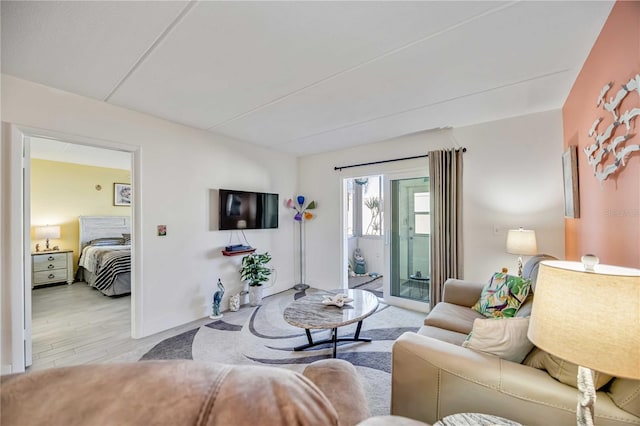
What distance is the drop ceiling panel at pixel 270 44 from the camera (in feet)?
4.54

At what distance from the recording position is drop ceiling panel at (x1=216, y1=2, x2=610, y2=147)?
1477 millimetres

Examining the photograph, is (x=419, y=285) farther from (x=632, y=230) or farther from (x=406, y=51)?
(x=406, y=51)

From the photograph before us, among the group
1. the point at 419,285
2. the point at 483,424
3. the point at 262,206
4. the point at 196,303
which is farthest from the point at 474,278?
the point at 196,303

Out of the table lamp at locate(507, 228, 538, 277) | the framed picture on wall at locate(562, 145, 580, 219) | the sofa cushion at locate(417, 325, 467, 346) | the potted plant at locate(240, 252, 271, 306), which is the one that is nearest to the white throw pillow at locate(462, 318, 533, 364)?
the sofa cushion at locate(417, 325, 467, 346)

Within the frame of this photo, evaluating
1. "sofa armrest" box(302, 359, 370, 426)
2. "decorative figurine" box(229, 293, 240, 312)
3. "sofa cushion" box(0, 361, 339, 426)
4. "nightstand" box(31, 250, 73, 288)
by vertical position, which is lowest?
"decorative figurine" box(229, 293, 240, 312)

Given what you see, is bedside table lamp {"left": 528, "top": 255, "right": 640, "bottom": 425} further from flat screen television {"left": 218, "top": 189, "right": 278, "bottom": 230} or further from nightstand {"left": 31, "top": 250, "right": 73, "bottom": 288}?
nightstand {"left": 31, "top": 250, "right": 73, "bottom": 288}

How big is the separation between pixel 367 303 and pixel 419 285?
1.53 m

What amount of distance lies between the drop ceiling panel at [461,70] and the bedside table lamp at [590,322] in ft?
4.74

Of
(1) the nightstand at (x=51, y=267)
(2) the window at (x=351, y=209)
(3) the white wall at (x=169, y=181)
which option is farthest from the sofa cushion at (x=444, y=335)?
(1) the nightstand at (x=51, y=267)

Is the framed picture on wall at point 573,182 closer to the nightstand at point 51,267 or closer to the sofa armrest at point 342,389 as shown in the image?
the sofa armrest at point 342,389

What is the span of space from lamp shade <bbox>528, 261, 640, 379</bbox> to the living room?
0.75 m

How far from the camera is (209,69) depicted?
194 centimetres

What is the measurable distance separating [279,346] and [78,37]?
286 centimetres

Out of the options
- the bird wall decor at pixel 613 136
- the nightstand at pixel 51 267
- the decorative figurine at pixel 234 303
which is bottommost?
the decorative figurine at pixel 234 303
